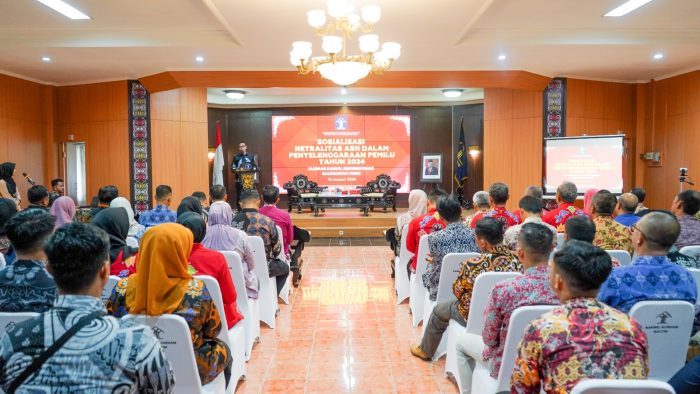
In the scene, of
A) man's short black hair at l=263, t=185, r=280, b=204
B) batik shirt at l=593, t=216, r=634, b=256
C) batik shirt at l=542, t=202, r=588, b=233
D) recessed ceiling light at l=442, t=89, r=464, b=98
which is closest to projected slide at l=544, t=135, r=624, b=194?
recessed ceiling light at l=442, t=89, r=464, b=98

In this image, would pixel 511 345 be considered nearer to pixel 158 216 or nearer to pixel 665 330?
pixel 665 330

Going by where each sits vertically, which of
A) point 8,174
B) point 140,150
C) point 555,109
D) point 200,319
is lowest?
point 200,319

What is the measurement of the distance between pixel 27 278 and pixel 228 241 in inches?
64.7

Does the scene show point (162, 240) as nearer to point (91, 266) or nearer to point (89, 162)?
point (91, 266)

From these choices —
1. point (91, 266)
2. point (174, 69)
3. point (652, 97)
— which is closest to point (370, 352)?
point (91, 266)

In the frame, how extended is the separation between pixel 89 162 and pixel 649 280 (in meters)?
9.22

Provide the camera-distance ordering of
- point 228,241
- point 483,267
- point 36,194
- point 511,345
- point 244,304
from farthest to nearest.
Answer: point 36,194
point 228,241
point 244,304
point 483,267
point 511,345

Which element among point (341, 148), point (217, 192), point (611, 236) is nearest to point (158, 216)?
point (217, 192)

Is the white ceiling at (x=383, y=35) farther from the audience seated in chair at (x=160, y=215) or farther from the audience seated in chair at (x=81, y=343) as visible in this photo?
the audience seated in chair at (x=81, y=343)

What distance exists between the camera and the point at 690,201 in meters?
3.78

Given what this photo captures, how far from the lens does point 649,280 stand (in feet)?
7.16

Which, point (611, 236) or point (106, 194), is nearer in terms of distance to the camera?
point (611, 236)

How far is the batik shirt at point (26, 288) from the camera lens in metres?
1.96

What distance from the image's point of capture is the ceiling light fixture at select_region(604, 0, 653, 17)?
545 cm
